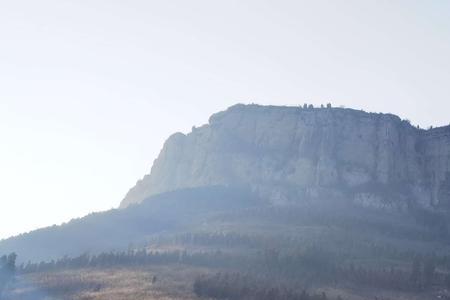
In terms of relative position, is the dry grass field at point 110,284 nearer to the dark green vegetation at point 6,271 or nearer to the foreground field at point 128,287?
the foreground field at point 128,287

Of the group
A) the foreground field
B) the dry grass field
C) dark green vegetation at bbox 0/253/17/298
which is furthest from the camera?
dark green vegetation at bbox 0/253/17/298

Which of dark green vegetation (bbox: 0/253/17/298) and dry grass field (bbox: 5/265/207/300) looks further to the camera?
dark green vegetation (bbox: 0/253/17/298)

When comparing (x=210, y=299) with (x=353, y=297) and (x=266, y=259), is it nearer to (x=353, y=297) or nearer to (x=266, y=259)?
(x=353, y=297)

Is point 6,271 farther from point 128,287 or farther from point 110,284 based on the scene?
point 128,287

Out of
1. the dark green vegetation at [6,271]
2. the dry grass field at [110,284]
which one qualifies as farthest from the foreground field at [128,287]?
the dark green vegetation at [6,271]

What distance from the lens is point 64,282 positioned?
14638 cm

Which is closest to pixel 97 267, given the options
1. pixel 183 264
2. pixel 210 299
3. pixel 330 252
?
pixel 183 264

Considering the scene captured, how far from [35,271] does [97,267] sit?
16.9 metres

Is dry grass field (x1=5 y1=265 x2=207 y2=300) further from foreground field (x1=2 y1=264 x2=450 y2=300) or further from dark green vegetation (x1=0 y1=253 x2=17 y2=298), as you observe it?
dark green vegetation (x1=0 y1=253 x2=17 y2=298)

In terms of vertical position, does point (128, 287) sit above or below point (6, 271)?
below

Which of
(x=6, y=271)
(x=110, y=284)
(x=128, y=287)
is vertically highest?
(x=6, y=271)

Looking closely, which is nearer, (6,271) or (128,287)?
(128,287)

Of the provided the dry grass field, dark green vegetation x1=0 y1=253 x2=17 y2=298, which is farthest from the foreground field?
dark green vegetation x1=0 y1=253 x2=17 y2=298

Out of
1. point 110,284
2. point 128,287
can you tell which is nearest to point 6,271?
point 110,284
